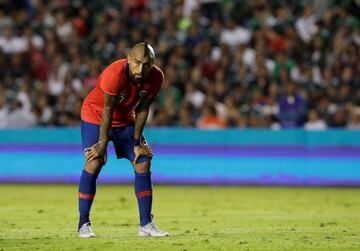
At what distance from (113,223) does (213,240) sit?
2.32 meters

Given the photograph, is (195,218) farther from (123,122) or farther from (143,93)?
(143,93)

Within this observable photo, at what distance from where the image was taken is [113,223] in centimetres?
1174

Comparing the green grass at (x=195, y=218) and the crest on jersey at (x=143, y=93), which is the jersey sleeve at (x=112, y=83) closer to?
the crest on jersey at (x=143, y=93)

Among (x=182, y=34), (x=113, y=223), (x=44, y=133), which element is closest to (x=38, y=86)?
(x=44, y=133)

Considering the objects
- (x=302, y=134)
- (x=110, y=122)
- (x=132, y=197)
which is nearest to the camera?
(x=110, y=122)

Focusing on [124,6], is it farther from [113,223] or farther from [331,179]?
[113,223]

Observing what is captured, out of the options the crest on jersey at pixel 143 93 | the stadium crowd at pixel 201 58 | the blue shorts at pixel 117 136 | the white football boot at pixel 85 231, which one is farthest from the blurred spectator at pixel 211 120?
the white football boot at pixel 85 231

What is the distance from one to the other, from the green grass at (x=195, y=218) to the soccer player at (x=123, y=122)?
40 centimetres

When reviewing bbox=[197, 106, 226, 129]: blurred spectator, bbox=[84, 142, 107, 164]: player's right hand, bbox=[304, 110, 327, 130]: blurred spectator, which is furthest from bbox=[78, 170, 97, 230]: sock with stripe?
bbox=[304, 110, 327, 130]: blurred spectator

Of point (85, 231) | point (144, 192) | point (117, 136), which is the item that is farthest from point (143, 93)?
point (85, 231)

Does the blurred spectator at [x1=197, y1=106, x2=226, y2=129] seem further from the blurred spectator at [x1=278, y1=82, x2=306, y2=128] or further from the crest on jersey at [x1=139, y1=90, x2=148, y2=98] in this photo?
the crest on jersey at [x1=139, y1=90, x2=148, y2=98]

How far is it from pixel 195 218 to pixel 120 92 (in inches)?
134

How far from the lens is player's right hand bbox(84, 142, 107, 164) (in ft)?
31.9

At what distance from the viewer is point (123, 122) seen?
10023mm
